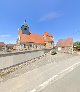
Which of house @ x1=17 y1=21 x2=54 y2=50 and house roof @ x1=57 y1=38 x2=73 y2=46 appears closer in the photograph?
house @ x1=17 y1=21 x2=54 y2=50

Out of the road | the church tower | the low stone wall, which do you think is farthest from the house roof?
the road

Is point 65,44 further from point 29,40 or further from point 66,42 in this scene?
point 29,40

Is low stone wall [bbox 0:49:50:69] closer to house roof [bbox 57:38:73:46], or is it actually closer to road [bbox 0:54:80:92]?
road [bbox 0:54:80:92]

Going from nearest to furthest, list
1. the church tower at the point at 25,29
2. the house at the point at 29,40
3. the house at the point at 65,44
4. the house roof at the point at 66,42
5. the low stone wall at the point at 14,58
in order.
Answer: the low stone wall at the point at 14,58
the house at the point at 29,40
the church tower at the point at 25,29
the house at the point at 65,44
the house roof at the point at 66,42

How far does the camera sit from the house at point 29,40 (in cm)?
6494

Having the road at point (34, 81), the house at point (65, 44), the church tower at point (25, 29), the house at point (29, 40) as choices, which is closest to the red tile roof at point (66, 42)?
the house at point (65, 44)

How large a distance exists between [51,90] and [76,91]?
1942mm

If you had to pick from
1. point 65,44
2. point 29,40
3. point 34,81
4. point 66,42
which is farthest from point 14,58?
point 66,42

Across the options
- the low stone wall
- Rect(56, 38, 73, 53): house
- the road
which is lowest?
the road

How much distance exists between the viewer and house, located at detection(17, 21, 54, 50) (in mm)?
64938

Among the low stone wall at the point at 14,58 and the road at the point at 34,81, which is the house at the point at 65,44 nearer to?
the low stone wall at the point at 14,58

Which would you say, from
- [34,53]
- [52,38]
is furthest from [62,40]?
[34,53]

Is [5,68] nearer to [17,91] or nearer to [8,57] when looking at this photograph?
[8,57]

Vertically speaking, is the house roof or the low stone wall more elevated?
the house roof
